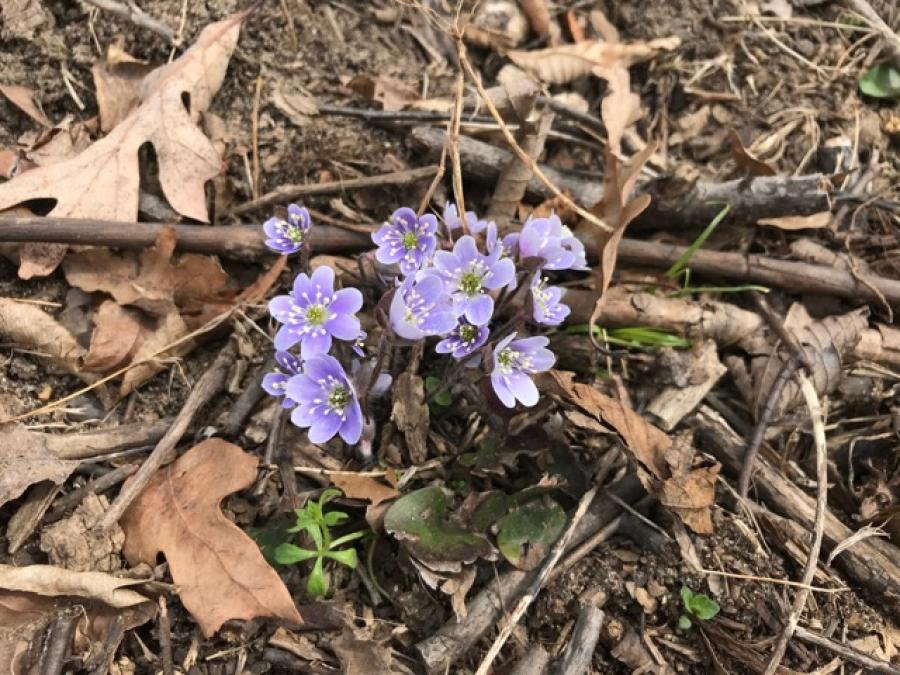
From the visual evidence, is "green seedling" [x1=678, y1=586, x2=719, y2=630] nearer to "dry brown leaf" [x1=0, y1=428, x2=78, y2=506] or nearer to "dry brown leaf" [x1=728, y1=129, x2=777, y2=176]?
"dry brown leaf" [x1=728, y1=129, x2=777, y2=176]

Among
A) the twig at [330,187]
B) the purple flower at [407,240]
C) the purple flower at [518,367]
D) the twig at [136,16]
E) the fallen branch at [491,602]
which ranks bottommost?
the fallen branch at [491,602]

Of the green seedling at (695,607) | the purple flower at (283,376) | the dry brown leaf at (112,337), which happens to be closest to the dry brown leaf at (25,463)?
the dry brown leaf at (112,337)

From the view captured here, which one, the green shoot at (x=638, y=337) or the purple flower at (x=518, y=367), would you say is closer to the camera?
the purple flower at (x=518, y=367)

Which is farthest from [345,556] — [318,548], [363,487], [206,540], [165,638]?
[165,638]

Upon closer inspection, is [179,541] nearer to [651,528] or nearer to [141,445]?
[141,445]

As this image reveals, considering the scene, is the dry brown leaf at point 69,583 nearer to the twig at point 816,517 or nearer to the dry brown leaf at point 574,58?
the twig at point 816,517

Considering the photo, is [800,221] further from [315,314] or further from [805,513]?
[315,314]
